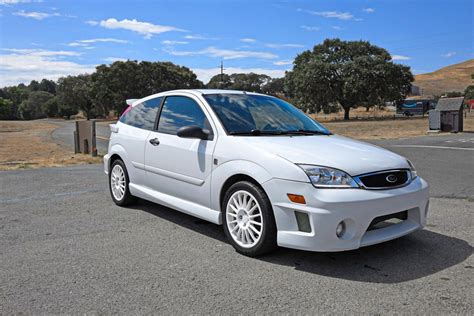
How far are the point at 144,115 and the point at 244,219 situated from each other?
8.01ft

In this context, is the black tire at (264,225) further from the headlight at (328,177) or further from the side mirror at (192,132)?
the side mirror at (192,132)

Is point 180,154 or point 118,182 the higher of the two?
point 180,154

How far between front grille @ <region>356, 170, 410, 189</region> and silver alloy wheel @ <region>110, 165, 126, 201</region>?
3482mm

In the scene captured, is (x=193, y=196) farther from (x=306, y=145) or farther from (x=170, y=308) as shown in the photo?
(x=170, y=308)

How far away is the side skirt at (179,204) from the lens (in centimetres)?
459

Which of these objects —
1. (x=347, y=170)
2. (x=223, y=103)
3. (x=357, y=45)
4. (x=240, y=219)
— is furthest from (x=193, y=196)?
(x=357, y=45)

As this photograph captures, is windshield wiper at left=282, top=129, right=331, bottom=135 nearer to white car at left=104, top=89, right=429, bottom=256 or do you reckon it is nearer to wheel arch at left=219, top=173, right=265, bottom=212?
white car at left=104, top=89, right=429, bottom=256

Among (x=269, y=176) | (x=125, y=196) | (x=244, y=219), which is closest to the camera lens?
(x=269, y=176)

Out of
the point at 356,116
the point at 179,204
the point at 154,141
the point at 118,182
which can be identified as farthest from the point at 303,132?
the point at 356,116

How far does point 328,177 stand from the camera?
3.81 metres

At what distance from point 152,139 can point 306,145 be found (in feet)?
6.83

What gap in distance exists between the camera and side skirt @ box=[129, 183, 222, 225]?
4586 mm

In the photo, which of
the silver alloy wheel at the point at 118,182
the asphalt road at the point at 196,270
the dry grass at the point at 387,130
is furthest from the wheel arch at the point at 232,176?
the dry grass at the point at 387,130

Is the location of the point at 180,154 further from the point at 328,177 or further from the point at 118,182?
the point at 328,177
